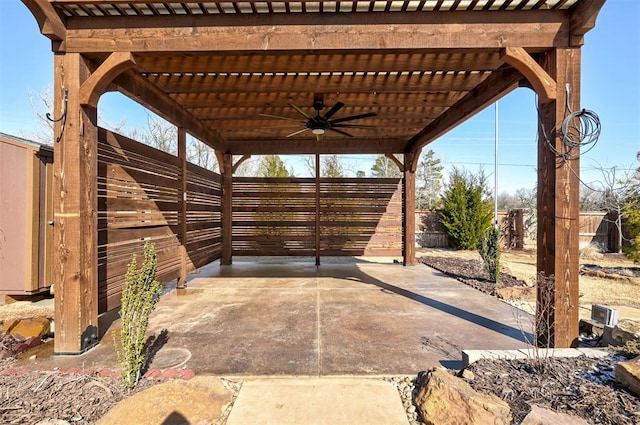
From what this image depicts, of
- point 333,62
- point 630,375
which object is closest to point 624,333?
point 630,375

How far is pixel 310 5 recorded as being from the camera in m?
2.50

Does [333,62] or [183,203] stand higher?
[333,62]

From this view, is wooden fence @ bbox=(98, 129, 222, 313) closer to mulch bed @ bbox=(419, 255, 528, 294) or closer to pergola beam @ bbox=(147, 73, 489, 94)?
pergola beam @ bbox=(147, 73, 489, 94)

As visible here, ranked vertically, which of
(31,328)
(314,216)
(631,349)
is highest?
(314,216)

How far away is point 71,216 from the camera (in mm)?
2533

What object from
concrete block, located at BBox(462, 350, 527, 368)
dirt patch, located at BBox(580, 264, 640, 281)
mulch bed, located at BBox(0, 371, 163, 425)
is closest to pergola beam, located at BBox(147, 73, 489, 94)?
concrete block, located at BBox(462, 350, 527, 368)

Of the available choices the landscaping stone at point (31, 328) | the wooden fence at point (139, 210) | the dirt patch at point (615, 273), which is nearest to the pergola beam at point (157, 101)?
the wooden fence at point (139, 210)

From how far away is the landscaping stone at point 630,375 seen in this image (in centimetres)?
169

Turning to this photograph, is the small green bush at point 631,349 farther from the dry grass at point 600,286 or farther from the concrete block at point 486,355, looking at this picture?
the dry grass at point 600,286

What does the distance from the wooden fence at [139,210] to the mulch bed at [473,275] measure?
15.6ft

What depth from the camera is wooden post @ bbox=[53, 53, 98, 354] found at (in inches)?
99.1

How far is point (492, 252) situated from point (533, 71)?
353 centimetres

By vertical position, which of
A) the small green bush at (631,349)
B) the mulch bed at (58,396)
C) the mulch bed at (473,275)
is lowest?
the mulch bed at (473,275)

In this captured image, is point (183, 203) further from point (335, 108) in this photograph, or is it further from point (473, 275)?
point (473, 275)
